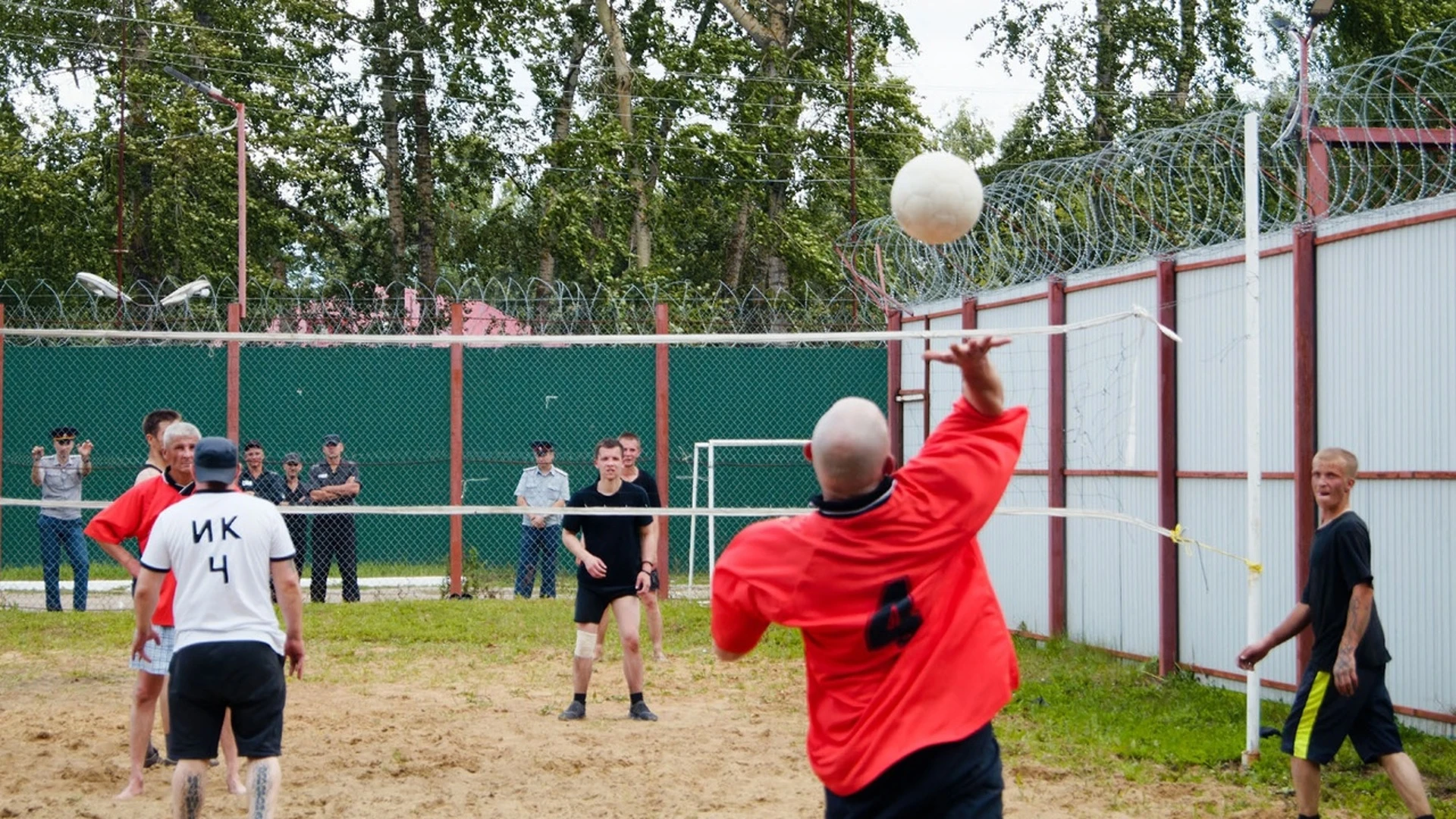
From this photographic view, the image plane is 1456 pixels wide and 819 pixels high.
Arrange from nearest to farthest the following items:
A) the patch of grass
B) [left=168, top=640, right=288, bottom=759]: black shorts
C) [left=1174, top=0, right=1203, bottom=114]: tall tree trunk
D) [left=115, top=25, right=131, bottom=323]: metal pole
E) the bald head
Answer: the bald head
[left=168, top=640, right=288, bottom=759]: black shorts
the patch of grass
[left=115, top=25, right=131, bottom=323]: metal pole
[left=1174, top=0, right=1203, bottom=114]: tall tree trunk

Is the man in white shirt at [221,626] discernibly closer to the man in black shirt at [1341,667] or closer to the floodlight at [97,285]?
the man in black shirt at [1341,667]

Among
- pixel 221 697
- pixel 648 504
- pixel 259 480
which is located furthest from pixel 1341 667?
pixel 259 480

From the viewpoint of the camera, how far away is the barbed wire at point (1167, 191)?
28.2 ft

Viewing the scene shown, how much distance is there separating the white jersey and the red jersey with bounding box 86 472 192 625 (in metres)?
1.22

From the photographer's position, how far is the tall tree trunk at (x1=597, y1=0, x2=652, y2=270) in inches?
1064

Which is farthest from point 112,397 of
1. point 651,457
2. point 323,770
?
point 323,770

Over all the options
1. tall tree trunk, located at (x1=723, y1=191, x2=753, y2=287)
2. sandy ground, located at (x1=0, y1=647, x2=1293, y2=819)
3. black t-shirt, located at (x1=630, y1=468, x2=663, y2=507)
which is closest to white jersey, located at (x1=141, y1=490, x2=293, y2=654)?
sandy ground, located at (x1=0, y1=647, x2=1293, y2=819)

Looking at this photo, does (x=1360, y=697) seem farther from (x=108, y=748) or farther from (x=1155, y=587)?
(x=108, y=748)

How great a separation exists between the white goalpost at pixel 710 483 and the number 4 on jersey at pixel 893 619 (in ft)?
36.2

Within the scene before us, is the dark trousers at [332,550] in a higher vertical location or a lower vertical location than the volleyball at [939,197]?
lower

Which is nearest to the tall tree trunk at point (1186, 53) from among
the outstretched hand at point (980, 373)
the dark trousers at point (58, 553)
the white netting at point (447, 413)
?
the white netting at point (447, 413)

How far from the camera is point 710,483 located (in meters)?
15.8

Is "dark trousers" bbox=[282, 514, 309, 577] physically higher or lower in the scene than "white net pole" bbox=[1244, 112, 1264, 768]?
lower

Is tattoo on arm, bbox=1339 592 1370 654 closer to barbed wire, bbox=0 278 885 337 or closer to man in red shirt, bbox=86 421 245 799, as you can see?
man in red shirt, bbox=86 421 245 799
